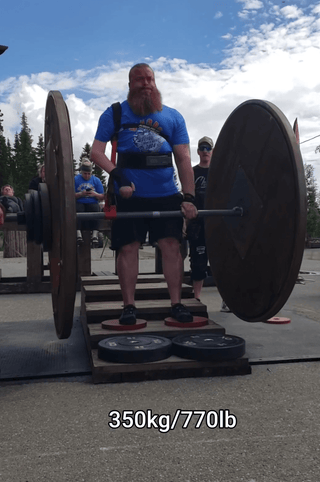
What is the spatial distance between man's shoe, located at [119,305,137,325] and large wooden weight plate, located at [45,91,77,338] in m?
0.62

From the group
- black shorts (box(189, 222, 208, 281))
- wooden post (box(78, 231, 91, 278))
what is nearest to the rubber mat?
black shorts (box(189, 222, 208, 281))

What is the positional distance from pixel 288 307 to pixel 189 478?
356 cm

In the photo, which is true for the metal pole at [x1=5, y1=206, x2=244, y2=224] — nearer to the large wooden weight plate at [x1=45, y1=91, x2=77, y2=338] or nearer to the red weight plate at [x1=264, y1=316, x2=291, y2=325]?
the large wooden weight plate at [x1=45, y1=91, x2=77, y2=338]

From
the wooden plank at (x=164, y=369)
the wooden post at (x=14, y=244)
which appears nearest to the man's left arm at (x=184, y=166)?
the wooden plank at (x=164, y=369)

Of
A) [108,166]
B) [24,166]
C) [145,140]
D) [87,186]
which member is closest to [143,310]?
[108,166]

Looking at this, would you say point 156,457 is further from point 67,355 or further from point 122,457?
point 67,355

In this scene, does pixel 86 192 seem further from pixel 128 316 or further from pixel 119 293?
pixel 128 316

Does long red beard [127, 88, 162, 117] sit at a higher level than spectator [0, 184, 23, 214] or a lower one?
higher

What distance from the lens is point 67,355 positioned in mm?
3113

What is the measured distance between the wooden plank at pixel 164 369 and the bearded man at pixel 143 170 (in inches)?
24.0

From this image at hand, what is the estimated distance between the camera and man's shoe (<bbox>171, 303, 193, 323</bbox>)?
10.7 ft

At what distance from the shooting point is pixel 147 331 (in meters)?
3.10

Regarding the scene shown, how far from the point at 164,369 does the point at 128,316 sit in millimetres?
649

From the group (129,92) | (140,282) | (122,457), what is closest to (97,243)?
(140,282)
